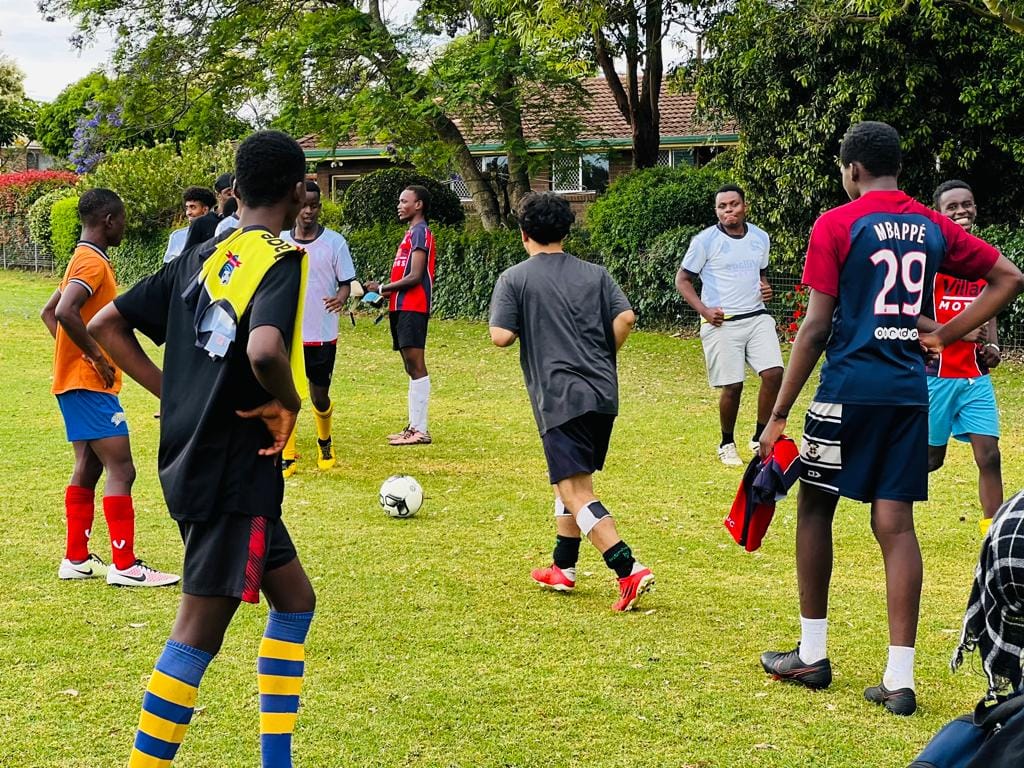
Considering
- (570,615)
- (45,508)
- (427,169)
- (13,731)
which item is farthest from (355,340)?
(13,731)

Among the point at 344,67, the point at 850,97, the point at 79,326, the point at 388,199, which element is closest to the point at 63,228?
the point at 388,199

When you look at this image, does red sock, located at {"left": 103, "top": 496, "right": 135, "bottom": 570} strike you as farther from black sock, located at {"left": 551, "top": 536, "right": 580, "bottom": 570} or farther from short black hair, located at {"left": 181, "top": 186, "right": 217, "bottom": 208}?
short black hair, located at {"left": 181, "top": 186, "right": 217, "bottom": 208}

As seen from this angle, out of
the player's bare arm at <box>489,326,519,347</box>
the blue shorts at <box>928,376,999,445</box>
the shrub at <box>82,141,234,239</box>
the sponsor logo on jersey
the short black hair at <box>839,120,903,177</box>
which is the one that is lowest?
the blue shorts at <box>928,376,999,445</box>

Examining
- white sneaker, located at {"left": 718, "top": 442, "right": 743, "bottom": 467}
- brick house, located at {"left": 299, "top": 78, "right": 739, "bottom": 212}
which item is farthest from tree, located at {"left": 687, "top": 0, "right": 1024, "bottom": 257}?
brick house, located at {"left": 299, "top": 78, "right": 739, "bottom": 212}

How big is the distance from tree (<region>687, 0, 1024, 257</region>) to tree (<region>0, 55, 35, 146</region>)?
146 feet

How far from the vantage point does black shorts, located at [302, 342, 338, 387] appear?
971 centimetres

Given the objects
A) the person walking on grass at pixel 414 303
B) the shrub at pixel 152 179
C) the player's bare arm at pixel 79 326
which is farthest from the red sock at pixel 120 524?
the shrub at pixel 152 179

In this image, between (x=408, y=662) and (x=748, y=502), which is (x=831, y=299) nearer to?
(x=748, y=502)

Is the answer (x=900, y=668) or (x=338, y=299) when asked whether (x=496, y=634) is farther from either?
(x=338, y=299)

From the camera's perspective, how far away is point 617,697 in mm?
4957

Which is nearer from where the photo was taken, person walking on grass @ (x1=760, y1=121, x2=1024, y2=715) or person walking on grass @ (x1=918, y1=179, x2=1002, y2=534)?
person walking on grass @ (x1=760, y1=121, x2=1024, y2=715)

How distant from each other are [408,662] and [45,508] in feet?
14.1

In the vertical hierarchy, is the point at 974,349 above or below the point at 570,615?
above

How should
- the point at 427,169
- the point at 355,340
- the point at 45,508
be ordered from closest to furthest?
the point at 45,508 < the point at 355,340 < the point at 427,169
